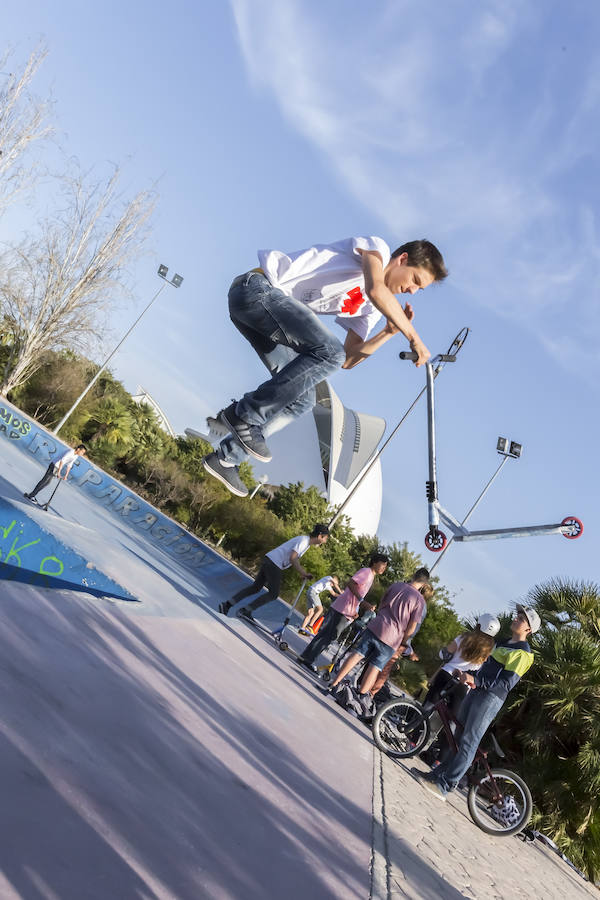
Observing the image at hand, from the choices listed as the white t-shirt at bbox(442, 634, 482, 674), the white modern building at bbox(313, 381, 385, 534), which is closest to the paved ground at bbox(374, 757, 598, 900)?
the white t-shirt at bbox(442, 634, 482, 674)

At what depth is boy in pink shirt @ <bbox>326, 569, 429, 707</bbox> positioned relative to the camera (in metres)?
7.65

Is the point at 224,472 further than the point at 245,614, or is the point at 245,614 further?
the point at 245,614

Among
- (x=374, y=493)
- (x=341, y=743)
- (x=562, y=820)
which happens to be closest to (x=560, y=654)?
(x=562, y=820)

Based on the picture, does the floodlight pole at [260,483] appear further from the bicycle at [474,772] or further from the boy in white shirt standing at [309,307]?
the boy in white shirt standing at [309,307]

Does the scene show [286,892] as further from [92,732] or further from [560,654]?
[560,654]

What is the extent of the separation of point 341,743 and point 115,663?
9.30ft

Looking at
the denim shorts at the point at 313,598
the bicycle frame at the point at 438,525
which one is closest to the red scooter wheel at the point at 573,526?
the bicycle frame at the point at 438,525

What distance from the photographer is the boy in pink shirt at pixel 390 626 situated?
7652mm

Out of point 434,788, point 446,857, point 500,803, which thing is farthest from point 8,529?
point 500,803

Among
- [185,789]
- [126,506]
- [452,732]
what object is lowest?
[126,506]

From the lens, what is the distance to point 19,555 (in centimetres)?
547

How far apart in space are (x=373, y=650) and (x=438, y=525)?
4032 mm

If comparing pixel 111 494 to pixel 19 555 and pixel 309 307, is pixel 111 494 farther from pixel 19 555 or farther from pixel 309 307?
pixel 309 307

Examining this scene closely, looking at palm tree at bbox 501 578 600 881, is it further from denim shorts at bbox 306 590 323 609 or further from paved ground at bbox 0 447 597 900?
denim shorts at bbox 306 590 323 609
